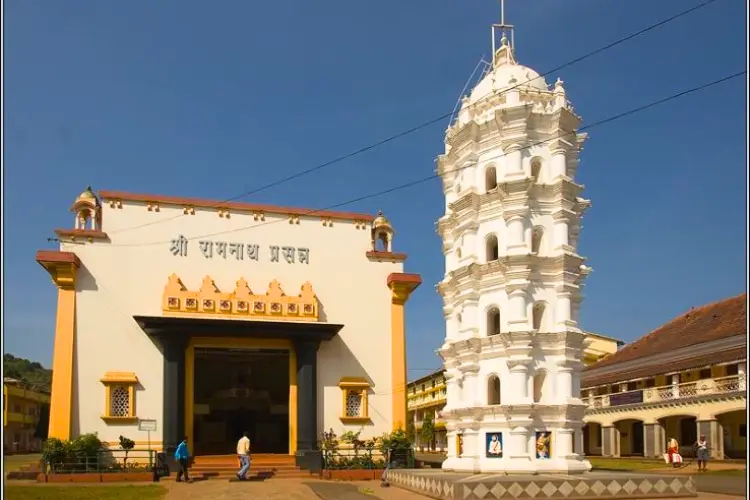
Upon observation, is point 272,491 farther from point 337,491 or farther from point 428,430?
point 428,430

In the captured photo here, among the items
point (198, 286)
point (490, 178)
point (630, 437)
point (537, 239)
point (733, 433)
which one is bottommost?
point (630, 437)

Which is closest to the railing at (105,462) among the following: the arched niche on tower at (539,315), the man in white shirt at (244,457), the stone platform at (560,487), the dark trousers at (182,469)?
the dark trousers at (182,469)

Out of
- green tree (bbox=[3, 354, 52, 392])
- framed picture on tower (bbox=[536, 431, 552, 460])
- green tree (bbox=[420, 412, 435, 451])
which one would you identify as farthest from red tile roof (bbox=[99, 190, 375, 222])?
green tree (bbox=[3, 354, 52, 392])

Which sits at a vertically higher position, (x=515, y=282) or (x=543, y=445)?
(x=515, y=282)

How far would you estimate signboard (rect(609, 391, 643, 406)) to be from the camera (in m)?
38.9

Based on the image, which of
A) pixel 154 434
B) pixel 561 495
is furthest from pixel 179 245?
pixel 561 495

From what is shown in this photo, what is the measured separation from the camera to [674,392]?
118 ft

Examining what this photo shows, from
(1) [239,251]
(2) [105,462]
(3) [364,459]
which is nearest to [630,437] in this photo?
(3) [364,459]

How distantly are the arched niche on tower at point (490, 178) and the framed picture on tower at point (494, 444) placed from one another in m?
7.68

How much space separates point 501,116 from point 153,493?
587 inches

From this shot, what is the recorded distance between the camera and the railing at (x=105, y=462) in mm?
24077

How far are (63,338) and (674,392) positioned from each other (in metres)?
27.2

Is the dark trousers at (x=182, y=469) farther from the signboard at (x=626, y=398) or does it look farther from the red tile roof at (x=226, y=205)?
the signboard at (x=626, y=398)

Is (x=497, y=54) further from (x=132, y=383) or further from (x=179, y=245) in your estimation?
(x=132, y=383)
